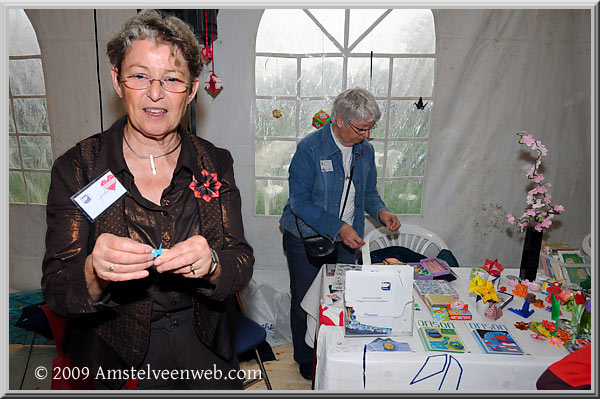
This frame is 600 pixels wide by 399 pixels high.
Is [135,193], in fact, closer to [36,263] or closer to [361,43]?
[361,43]

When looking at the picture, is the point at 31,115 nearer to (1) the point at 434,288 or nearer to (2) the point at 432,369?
(1) the point at 434,288

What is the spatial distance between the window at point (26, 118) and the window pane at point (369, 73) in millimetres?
2275

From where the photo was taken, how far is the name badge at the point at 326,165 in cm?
248

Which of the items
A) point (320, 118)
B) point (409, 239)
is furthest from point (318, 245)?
point (409, 239)

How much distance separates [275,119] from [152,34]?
210 cm

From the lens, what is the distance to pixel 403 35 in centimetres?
315

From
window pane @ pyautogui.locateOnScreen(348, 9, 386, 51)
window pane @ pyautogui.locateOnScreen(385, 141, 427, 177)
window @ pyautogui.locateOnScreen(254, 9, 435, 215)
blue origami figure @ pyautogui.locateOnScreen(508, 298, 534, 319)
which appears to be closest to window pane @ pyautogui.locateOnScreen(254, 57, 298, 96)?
window @ pyautogui.locateOnScreen(254, 9, 435, 215)

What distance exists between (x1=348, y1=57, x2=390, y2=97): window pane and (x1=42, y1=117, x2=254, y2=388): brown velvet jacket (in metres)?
2.05

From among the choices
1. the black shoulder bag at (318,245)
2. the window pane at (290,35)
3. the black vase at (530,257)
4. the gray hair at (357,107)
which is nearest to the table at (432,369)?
the black vase at (530,257)

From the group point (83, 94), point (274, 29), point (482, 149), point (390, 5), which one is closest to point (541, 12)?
point (482, 149)

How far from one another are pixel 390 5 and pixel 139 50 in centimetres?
83

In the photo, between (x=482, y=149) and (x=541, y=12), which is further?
(x=482, y=149)

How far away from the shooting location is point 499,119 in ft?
10.8

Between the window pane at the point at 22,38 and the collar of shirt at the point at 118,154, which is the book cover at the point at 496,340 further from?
the window pane at the point at 22,38
